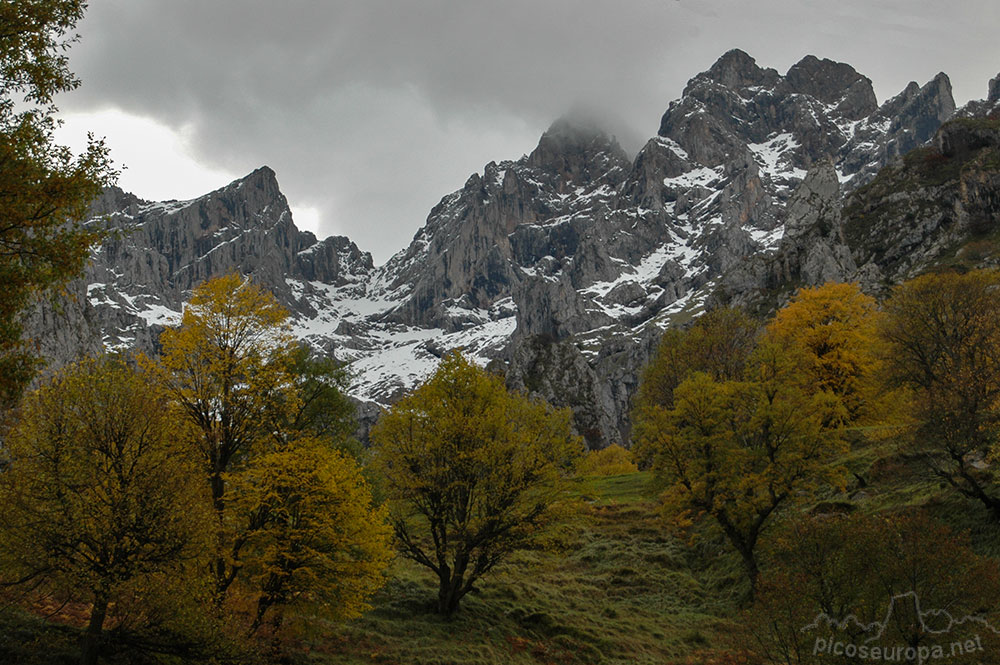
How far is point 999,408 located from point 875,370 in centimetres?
1380

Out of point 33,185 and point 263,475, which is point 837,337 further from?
point 33,185

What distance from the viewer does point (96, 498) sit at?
43.2ft

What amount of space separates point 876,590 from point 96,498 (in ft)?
59.8

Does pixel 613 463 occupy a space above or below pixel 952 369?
below

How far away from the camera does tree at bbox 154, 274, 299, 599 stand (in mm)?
18172

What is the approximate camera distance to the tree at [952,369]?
2109cm

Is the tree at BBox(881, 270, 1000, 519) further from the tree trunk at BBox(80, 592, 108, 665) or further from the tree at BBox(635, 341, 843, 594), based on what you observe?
the tree trunk at BBox(80, 592, 108, 665)

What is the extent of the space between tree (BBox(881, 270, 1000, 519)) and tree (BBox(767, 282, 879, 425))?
201 inches

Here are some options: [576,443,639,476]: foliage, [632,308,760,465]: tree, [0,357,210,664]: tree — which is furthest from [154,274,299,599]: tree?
[576,443,639,476]: foliage

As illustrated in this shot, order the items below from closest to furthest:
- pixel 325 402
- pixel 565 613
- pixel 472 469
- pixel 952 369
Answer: pixel 472 469, pixel 565 613, pixel 952 369, pixel 325 402

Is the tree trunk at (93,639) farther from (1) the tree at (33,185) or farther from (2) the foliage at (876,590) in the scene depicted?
(2) the foliage at (876,590)

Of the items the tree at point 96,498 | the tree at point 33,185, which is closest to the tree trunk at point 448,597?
the tree at point 96,498

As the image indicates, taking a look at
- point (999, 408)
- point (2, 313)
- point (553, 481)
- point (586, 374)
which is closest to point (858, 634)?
point (553, 481)

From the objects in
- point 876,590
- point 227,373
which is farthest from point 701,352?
point 227,373
